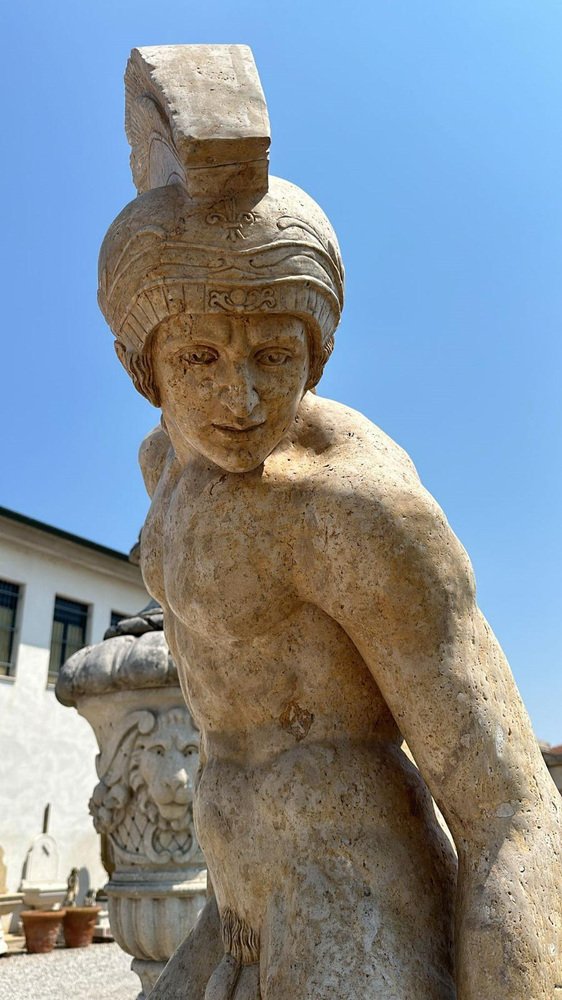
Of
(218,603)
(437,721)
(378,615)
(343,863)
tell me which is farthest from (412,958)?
(218,603)

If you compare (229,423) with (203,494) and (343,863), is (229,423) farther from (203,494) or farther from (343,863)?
(343,863)

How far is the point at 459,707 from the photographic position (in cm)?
139

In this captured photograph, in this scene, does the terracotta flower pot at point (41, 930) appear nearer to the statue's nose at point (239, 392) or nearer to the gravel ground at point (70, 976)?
the gravel ground at point (70, 976)

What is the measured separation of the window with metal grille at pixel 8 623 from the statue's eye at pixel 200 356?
17.5 metres

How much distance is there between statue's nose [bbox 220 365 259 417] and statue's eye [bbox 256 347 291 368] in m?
0.04

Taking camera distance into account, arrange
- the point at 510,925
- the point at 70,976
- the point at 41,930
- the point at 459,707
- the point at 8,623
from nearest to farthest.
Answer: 1. the point at 510,925
2. the point at 459,707
3. the point at 70,976
4. the point at 41,930
5. the point at 8,623

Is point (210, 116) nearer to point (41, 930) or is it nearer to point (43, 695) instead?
point (41, 930)

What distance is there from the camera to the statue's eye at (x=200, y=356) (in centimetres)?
150

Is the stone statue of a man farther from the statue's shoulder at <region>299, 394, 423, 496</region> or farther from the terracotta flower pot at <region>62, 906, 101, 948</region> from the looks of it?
the terracotta flower pot at <region>62, 906, 101, 948</region>

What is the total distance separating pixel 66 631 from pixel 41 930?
27.2 ft

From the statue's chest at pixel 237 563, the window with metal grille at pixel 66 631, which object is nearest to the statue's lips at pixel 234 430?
the statue's chest at pixel 237 563

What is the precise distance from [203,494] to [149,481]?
21.7 inches

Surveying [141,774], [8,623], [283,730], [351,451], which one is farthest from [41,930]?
[351,451]

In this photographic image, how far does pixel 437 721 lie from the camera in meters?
1.39
